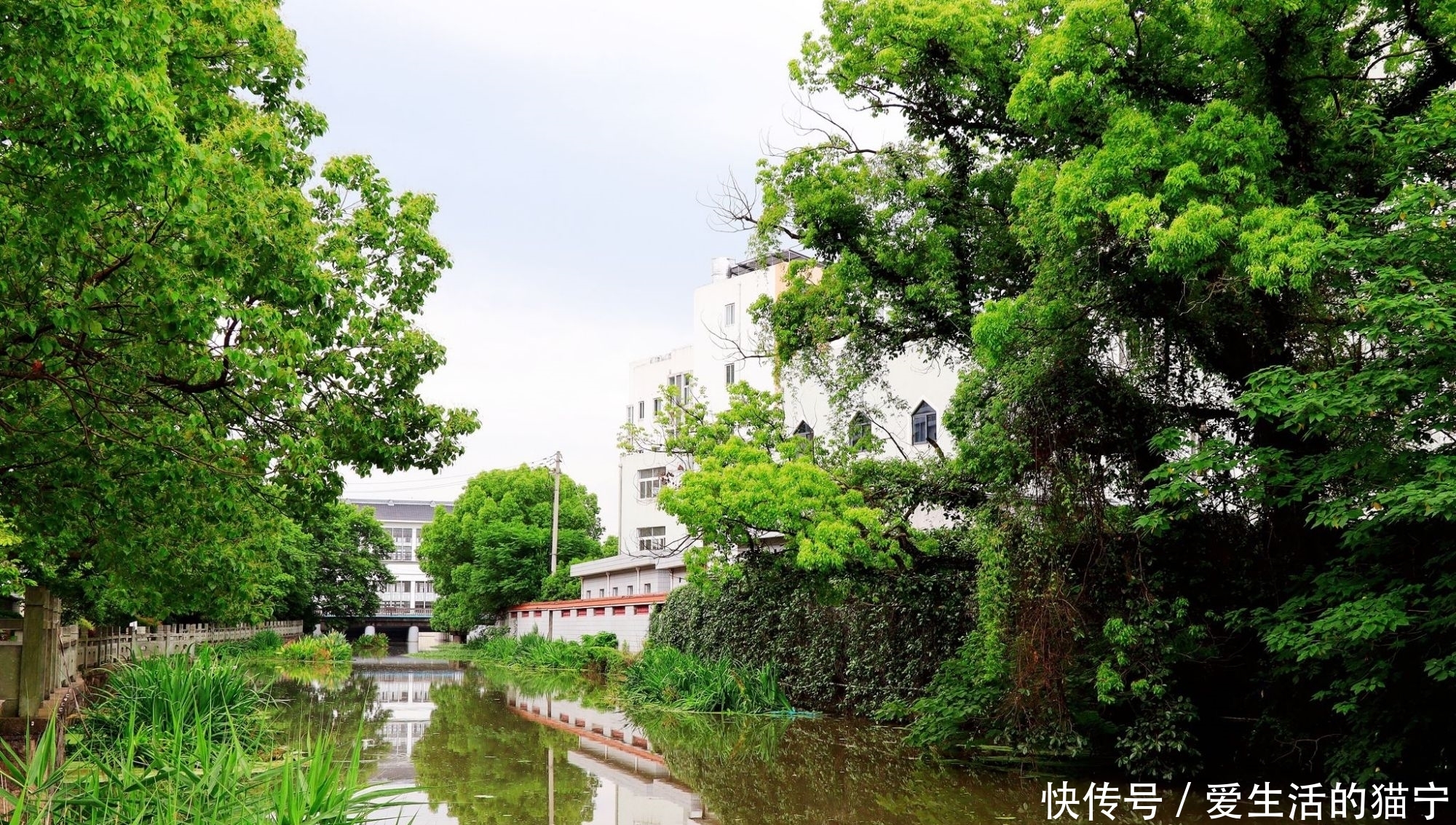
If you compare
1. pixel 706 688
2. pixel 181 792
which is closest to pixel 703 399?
pixel 706 688

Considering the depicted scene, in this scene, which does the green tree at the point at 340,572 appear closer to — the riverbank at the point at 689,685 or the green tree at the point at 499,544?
the green tree at the point at 499,544

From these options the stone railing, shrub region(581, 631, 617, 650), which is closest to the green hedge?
shrub region(581, 631, 617, 650)

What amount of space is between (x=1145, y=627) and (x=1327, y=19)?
5451mm

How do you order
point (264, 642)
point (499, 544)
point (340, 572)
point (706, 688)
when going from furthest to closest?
1. point (340, 572)
2. point (499, 544)
3. point (264, 642)
4. point (706, 688)

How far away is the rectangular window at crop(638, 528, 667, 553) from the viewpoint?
3734cm

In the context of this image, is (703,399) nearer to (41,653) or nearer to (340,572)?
(41,653)

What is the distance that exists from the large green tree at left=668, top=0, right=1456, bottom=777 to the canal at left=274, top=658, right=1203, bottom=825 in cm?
137

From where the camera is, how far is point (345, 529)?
5359 centimetres

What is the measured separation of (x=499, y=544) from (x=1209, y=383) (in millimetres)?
38257

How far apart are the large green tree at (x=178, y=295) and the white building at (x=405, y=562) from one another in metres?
68.6

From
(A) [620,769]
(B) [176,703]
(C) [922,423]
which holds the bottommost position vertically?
(A) [620,769]

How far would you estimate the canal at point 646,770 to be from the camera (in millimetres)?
9297

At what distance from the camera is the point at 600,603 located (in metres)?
33.2

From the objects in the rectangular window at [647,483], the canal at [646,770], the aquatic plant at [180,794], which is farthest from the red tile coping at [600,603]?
the aquatic plant at [180,794]
